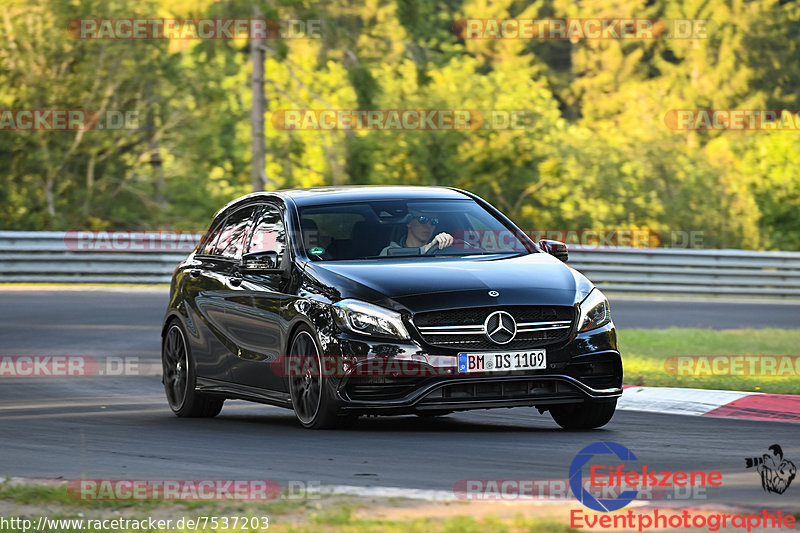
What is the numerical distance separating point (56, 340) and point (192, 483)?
426 inches

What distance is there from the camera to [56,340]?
18359 mm

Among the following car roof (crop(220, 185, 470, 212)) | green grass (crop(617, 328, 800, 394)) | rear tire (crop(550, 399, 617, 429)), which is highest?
car roof (crop(220, 185, 470, 212))

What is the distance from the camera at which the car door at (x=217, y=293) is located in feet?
38.4

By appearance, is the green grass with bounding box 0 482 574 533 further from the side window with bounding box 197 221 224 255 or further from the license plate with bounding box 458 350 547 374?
the side window with bounding box 197 221 224 255

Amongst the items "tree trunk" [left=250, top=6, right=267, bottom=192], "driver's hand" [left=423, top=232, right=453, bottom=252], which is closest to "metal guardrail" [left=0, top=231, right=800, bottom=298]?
"tree trunk" [left=250, top=6, right=267, bottom=192]

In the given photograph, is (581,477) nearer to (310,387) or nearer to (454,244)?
(310,387)

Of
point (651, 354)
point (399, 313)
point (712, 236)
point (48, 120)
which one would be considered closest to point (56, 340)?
point (651, 354)

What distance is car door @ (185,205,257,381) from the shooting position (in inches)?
461

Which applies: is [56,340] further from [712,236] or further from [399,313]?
[712,236]

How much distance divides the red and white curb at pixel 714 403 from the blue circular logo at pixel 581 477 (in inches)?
92.0

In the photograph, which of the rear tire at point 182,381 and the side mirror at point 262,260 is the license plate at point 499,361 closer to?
the side mirror at point 262,260

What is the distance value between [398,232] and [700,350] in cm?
689

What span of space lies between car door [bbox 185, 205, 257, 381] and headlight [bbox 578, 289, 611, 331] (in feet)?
8.81

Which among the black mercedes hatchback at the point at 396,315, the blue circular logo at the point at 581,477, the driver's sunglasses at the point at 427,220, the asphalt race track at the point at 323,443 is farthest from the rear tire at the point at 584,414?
the driver's sunglasses at the point at 427,220
